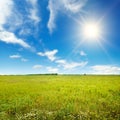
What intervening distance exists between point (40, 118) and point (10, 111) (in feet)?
10.1

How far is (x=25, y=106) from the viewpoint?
14.0 meters

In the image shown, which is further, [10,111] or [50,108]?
[50,108]

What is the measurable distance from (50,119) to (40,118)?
52cm

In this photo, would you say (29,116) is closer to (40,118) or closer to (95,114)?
(40,118)

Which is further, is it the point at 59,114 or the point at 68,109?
the point at 68,109

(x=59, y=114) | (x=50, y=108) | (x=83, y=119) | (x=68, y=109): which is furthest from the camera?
(x=50, y=108)

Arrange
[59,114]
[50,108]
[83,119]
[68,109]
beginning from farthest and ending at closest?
[50,108], [68,109], [59,114], [83,119]

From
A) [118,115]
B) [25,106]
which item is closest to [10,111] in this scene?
[25,106]

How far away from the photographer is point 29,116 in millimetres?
10688

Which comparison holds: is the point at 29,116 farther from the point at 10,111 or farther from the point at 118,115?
the point at 118,115

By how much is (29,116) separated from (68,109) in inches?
114


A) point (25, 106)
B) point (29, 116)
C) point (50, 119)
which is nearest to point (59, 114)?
point (50, 119)

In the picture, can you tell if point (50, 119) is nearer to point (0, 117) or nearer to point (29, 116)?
point (29, 116)

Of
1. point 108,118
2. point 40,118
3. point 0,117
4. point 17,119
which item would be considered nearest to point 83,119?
point 108,118
